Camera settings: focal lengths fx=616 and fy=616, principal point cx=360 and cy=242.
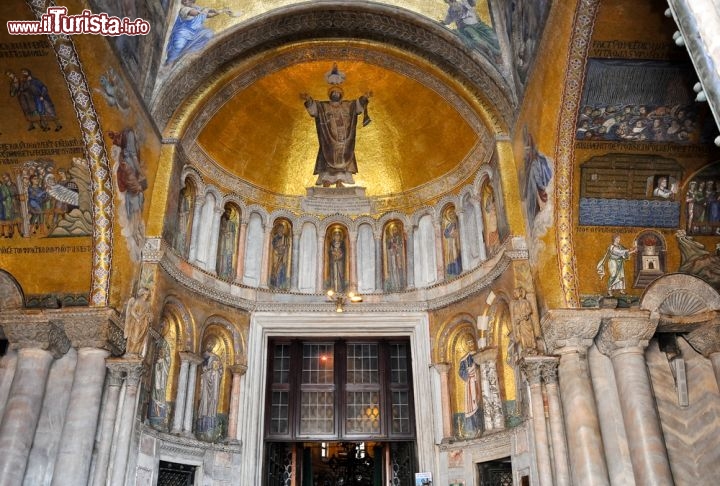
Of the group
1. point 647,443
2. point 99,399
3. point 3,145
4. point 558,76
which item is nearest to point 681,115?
point 558,76

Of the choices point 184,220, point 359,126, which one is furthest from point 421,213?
point 184,220

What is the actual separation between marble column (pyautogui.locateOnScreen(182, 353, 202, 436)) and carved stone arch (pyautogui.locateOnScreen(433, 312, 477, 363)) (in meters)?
5.62

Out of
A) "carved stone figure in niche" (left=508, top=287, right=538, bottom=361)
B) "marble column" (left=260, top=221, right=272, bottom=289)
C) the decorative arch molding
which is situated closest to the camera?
"carved stone figure in niche" (left=508, top=287, right=538, bottom=361)

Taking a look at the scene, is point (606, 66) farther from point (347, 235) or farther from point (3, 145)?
point (3, 145)

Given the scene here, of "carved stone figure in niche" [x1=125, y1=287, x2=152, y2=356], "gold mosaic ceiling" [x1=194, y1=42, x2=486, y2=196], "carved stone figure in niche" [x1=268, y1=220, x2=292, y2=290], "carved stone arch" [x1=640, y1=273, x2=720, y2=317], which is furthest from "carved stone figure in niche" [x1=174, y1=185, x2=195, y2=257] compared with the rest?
"carved stone arch" [x1=640, y1=273, x2=720, y2=317]

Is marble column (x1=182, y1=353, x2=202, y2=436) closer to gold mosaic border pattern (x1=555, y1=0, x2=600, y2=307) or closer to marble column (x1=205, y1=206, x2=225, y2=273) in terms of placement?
marble column (x1=205, y1=206, x2=225, y2=273)

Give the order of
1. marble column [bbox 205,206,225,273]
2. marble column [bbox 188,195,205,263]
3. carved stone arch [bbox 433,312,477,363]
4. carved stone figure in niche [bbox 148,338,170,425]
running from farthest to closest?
marble column [bbox 205,206,225,273] < carved stone arch [bbox 433,312,477,363] < marble column [bbox 188,195,205,263] < carved stone figure in niche [bbox 148,338,170,425]

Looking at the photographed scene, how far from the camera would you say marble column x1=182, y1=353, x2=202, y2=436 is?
1340cm

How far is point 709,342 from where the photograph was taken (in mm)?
11141

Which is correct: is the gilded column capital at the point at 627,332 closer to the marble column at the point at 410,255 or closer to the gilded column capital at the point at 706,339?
the gilded column capital at the point at 706,339

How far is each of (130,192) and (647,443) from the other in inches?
415

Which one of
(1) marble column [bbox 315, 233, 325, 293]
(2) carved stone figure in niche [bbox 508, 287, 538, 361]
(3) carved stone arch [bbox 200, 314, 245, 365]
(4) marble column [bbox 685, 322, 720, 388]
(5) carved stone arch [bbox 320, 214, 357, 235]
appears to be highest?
(5) carved stone arch [bbox 320, 214, 357, 235]

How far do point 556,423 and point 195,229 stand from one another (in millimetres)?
9162

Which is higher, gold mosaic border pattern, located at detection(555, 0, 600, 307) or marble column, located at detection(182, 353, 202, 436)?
gold mosaic border pattern, located at detection(555, 0, 600, 307)
